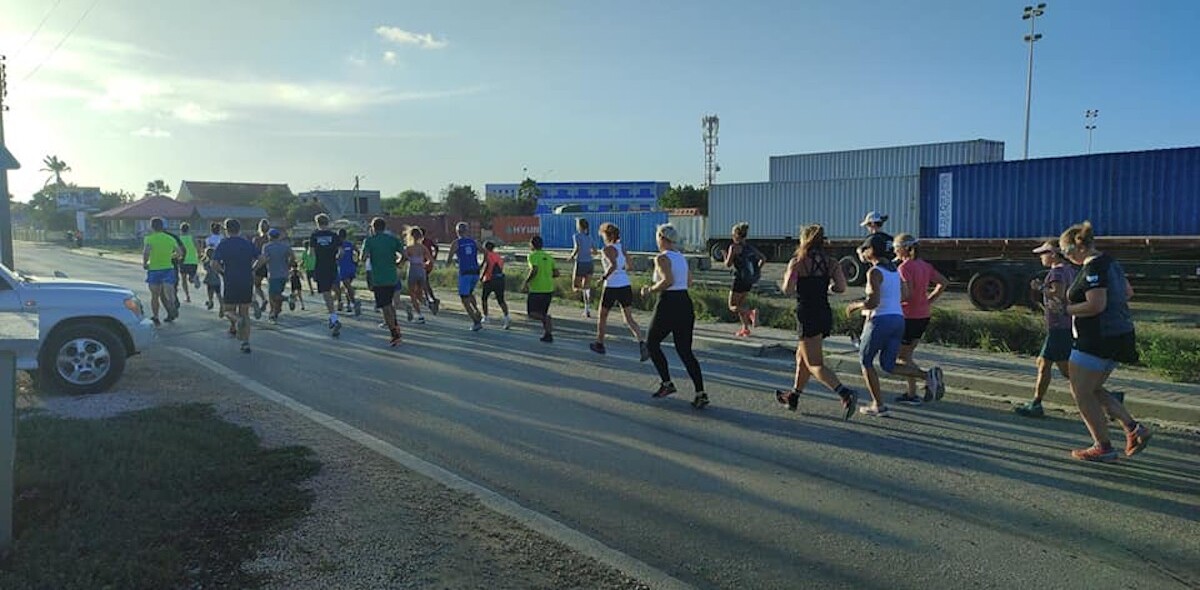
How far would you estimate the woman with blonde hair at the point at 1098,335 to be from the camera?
5.32 meters

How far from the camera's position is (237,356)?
10305 mm

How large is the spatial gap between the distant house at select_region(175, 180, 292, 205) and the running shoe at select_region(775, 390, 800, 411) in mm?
109862

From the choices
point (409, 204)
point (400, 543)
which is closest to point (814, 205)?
point (400, 543)

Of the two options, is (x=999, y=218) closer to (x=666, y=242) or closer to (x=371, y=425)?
(x=666, y=242)

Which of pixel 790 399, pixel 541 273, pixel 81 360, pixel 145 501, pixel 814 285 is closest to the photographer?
pixel 145 501

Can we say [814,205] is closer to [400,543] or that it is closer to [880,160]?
[880,160]

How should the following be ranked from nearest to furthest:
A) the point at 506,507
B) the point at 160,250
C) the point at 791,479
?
the point at 506,507 → the point at 791,479 → the point at 160,250

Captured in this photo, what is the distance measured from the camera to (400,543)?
4.23 metres

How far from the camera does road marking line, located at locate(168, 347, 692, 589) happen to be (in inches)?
154

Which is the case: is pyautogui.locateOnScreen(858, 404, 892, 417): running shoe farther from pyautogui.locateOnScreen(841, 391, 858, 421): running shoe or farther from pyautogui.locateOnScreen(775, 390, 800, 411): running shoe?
pyautogui.locateOnScreen(775, 390, 800, 411): running shoe

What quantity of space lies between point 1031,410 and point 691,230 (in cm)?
3369

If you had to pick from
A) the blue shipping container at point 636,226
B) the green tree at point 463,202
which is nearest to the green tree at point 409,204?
the green tree at point 463,202

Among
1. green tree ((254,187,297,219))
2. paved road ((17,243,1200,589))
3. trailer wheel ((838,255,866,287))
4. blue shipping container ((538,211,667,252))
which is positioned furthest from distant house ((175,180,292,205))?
paved road ((17,243,1200,589))

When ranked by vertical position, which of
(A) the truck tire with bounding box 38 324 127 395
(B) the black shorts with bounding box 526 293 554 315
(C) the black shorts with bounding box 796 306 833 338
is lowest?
(A) the truck tire with bounding box 38 324 127 395
